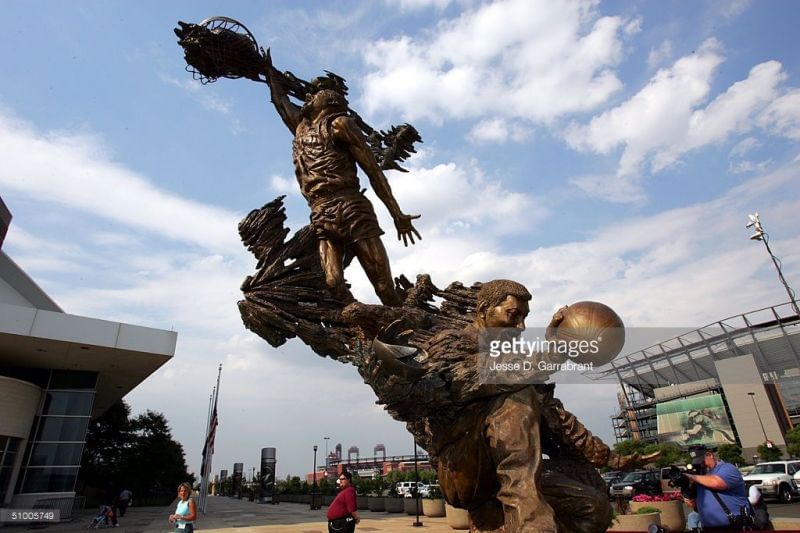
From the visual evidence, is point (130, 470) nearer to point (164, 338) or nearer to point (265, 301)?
point (164, 338)

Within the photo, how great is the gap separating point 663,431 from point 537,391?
50042 millimetres

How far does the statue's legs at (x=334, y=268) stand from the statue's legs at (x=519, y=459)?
2.02 m

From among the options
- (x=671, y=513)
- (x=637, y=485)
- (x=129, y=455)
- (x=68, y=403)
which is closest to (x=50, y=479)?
(x=68, y=403)

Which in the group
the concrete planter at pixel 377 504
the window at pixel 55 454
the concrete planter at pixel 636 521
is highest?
the window at pixel 55 454

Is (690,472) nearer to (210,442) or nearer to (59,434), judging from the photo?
(210,442)

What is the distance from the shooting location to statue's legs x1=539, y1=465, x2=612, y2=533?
2.65m

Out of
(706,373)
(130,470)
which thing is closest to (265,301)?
(130,470)

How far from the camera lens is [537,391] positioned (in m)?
2.93

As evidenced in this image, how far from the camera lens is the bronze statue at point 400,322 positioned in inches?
102

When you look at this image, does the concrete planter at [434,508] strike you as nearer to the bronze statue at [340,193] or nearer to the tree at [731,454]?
the bronze statue at [340,193]

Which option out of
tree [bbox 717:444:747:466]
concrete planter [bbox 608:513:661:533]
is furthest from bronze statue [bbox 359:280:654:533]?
tree [bbox 717:444:747:466]

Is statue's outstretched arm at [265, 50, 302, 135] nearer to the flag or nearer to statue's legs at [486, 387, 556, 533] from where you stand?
statue's legs at [486, 387, 556, 533]

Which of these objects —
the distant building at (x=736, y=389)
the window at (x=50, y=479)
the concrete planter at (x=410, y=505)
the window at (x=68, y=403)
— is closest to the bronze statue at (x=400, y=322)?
the concrete planter at (x=410, y=505)

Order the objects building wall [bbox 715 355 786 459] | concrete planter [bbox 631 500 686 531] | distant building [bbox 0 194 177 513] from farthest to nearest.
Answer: building wall [bbox 715 355 786 459] < distant building [bbox 0 194 177 513] < concrete planter [bbox 631 500 686 531]
